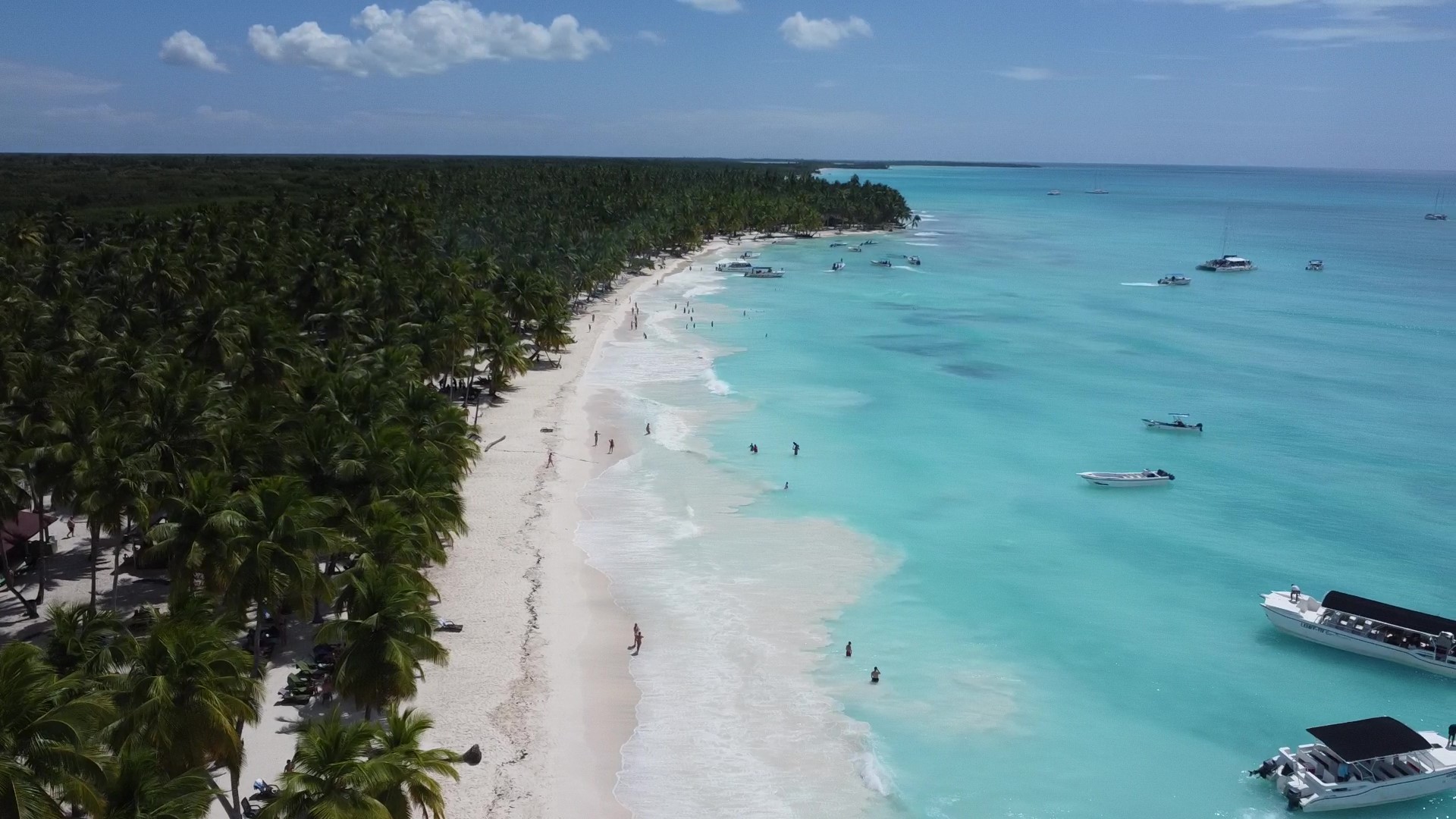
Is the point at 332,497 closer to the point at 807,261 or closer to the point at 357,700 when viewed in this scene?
the point at 357,700

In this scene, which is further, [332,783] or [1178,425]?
[1178,425]

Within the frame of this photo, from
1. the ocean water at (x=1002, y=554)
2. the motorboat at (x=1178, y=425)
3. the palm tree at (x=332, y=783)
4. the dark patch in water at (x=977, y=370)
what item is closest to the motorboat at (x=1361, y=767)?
the ocean water at (x=1002, y=554)

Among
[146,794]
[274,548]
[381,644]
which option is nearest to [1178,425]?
[381,644]

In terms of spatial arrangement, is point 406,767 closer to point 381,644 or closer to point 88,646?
point 381,644

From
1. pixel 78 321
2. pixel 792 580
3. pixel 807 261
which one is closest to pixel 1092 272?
pixel 807 261

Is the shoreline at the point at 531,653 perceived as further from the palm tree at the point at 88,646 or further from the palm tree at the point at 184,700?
the palm tree at the point at 88,646

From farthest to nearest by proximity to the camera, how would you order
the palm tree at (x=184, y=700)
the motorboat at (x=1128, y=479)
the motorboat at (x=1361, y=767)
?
1. the motorboat at (x=1128, y=479)
2. the motorboat at (x=1361, y=767)
3. the palm tree at (x=184, y=700)
